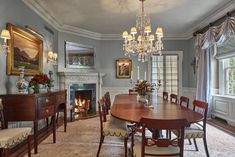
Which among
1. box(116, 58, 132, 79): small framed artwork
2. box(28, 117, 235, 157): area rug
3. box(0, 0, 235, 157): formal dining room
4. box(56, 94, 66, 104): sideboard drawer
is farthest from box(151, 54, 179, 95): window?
box(56, 94, 66, 104): sideboard drawer

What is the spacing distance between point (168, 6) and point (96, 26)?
238 centimetres

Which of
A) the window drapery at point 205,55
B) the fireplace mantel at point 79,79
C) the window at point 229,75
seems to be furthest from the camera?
the fireplace mantel at point 79,79

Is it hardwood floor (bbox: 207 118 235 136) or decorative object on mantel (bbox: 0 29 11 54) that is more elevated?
decorative object on mantel (bbox: 0 29 11 54)

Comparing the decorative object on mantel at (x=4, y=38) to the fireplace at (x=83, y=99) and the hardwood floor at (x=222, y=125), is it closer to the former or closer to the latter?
the fireplace at (x=83, y=99)

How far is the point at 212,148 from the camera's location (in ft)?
10.8

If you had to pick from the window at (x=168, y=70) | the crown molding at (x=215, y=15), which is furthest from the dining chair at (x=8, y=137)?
the window at (x=168, y=70)

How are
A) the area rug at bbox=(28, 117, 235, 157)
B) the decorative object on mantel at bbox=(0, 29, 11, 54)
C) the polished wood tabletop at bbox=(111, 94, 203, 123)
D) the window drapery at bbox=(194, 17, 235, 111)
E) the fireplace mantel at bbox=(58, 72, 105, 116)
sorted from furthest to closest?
1. the fireplace mantel at bbox=(58, 72, 105, 116)
2. the window drapery at bbox=(194, 17, 235, 111)
3. the area rug at bbox=(28, 117, 235, 157)
4. the decorative object on mantel at bbox=(0, 29, 11, 54)
5. the polished wood tabletop at bbox=(111, 94, 203, 123)

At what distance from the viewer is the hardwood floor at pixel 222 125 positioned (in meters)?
4.30

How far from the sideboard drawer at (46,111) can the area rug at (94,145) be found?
1.74ft

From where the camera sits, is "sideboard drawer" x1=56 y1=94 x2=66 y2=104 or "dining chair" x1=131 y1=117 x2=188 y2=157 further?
"sideboard drawer" x1=56 y1=94 x2=66 y2=104

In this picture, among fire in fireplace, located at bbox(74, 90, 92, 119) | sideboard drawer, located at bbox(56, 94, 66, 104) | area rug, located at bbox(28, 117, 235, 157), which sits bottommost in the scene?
area rug, located at bbox(28, 117, 235, 157)

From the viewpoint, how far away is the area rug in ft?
10.00

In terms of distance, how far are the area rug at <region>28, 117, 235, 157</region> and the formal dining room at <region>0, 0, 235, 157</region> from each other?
0.06ft

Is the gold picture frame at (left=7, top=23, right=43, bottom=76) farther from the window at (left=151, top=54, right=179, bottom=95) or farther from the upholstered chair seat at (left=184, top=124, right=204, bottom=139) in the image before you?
the window at (left=151, top=54, right=179, bottom=95)
